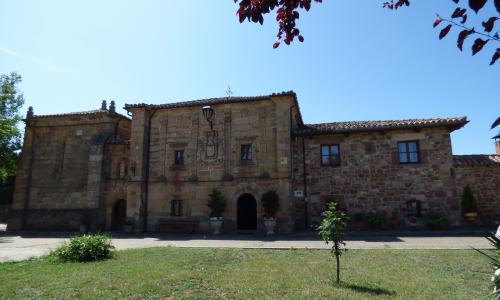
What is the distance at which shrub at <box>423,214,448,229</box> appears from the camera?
14664mm

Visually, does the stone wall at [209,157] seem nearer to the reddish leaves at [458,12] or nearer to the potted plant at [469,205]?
the potted plant at [469,205]

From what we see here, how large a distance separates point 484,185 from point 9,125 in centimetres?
2706

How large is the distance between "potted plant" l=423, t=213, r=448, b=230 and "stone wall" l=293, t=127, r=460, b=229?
1.21 ft

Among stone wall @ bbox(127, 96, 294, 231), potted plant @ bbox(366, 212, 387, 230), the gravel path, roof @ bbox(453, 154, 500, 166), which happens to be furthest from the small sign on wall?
roof @ bbox(453, 154, 500, 166)

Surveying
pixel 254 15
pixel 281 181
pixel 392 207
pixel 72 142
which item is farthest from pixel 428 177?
pixel 72 142

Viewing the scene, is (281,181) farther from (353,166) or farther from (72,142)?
(72,142)

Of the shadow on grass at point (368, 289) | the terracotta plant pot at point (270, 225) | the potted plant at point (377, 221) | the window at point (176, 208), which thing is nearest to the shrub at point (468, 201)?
the potted plant at point (377, 221)

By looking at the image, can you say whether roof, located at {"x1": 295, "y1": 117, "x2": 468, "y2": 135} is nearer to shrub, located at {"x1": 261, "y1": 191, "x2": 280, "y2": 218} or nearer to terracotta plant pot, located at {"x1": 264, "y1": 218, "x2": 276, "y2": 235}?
shrub, located at {"x1": 261, "y1": 191, "x2": 280, "y2": 218}

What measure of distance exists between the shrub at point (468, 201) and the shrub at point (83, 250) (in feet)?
48.3

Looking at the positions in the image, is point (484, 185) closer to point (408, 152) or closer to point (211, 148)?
point (408, 152)

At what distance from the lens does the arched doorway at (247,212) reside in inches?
668

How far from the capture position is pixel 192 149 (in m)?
17.5

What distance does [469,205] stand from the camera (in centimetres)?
1466

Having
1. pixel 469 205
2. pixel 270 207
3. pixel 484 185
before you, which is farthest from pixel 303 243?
pixel 484 185
